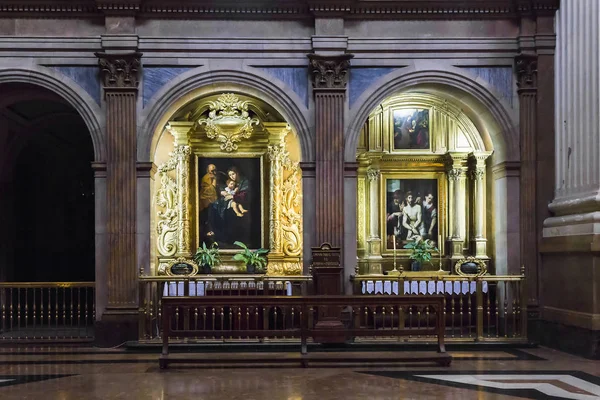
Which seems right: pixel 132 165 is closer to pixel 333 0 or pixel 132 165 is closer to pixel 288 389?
pixel 333 0

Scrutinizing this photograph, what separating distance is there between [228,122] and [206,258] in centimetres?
294

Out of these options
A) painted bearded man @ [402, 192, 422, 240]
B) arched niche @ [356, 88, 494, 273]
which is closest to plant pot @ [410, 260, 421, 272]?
arched niche @ [356, 88, 494, 273]

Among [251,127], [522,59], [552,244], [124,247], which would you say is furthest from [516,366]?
[251,127]

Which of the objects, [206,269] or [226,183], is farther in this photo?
[226,183]

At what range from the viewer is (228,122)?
14.7 meters

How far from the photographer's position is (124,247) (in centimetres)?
1178

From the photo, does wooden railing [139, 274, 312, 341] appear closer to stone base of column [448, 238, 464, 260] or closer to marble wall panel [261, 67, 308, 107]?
marble wall panel [261, 67, 308, 107]

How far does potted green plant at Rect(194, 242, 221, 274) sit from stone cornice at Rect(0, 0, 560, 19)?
15.4 ft

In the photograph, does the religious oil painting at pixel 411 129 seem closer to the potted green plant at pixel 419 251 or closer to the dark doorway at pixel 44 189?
the potted green plant at pixel 419 251

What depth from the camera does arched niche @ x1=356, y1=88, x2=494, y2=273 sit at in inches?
582

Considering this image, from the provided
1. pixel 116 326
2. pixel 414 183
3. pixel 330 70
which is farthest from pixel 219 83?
pixel 414 183

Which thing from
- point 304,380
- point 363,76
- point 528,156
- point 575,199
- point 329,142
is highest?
point 363,76

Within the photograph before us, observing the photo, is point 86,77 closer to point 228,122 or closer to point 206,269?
point 228,122

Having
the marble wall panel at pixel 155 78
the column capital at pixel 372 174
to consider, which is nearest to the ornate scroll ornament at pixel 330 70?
the marble wall panel at pixel 155 78
